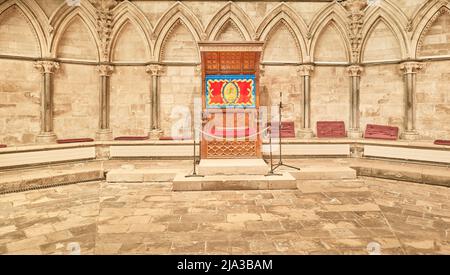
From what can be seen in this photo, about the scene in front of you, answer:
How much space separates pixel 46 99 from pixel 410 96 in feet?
34.3

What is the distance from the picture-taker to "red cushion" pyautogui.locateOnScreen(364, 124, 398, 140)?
8.12 meters

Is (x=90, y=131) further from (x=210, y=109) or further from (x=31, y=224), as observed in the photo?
(x=31, y=224)

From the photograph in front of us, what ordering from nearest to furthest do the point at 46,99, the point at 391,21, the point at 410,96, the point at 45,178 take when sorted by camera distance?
the point at 45,178, the point at 46,99, the point at 410,96, the point at 391,21

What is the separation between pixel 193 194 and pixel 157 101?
4520 millimetres

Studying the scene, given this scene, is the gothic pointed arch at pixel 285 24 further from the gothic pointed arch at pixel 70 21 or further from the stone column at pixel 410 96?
the gothic pointed arch at pixel 70 21

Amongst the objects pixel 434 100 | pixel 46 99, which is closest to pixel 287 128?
pixel 434 100

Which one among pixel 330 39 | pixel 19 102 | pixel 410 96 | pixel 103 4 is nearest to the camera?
pixel 19 102

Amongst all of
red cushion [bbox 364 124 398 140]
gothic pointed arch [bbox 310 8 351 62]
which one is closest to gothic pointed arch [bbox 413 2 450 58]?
gothic pointed arch [bbox 310 8 351 62]

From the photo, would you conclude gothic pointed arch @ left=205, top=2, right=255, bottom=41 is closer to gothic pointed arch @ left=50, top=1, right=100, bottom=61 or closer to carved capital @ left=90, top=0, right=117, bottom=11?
carved capital @ left=90, top=0, right=117, bottom=11

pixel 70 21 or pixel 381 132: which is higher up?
pixel 70 21

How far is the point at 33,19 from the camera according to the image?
767cm

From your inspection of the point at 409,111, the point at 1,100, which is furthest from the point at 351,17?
the point at 1,100

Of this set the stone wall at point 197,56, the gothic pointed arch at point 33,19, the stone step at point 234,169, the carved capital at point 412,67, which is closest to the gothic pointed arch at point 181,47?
the stone wall at point 197,56

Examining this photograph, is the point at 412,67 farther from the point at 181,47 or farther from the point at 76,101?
the point at 76,101
